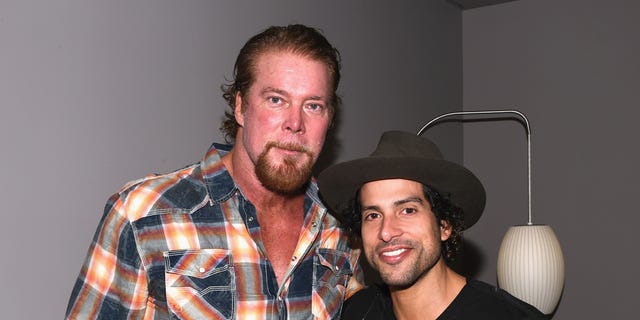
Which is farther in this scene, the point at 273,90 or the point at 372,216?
the point at 372,216

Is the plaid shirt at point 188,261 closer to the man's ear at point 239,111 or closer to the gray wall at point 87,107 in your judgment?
the man's ear at point 239,111

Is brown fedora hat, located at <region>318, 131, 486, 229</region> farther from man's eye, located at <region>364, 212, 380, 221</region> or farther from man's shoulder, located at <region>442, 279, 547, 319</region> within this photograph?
man's shoulder, located at <region>442, 279, 547, 319</region>

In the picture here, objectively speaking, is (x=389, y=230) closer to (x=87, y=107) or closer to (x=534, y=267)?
(x=87, y=107)

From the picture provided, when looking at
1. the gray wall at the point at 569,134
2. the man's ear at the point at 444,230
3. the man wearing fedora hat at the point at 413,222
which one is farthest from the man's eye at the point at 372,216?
the gray wall at the point at 569,134

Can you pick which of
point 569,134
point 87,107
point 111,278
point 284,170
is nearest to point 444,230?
point 284,170

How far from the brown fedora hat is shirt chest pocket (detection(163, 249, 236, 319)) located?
18.4 inches

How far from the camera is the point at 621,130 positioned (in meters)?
4.29

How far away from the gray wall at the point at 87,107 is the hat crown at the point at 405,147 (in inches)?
32.3

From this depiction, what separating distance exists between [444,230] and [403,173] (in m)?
0.29

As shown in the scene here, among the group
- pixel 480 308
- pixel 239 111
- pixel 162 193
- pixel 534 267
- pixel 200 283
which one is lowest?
pixel 534 267

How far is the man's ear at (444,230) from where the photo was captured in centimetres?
216

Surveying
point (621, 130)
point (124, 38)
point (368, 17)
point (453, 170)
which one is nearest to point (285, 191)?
point (453, 170)

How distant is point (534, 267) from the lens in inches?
135

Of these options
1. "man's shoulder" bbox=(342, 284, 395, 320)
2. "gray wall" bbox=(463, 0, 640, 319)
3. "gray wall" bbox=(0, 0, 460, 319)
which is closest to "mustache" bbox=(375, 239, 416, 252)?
"man's shoulder" bbox=(342, 284, 395, 320)
